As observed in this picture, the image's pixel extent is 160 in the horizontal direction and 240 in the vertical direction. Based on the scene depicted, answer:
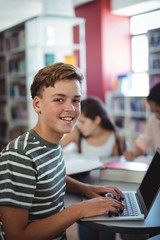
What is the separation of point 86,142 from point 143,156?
1.33ft

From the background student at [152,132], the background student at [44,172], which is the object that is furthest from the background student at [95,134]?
the background student at [44,172]

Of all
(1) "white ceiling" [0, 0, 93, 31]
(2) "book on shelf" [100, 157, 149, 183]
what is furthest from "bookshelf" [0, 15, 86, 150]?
(2) "book on shelf" [100, 157, 149, 183]

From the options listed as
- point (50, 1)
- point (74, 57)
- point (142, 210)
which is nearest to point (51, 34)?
point (74, 57)

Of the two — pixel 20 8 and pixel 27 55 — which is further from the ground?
pixel 20 8

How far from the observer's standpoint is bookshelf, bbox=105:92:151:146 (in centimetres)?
469

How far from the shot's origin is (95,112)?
2.44 m

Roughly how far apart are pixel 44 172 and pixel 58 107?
8.0 inches

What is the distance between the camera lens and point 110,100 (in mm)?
5211

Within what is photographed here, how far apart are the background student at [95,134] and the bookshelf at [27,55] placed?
2.20 m

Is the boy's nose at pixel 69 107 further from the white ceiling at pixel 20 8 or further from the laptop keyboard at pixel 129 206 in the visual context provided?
the white ceiling at pixel 20 8

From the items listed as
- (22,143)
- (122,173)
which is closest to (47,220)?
(22,143)

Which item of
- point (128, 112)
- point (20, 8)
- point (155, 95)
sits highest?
point (20, 8)

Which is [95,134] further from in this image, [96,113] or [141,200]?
[141,200]

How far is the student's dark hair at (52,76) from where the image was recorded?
109 centimetres
